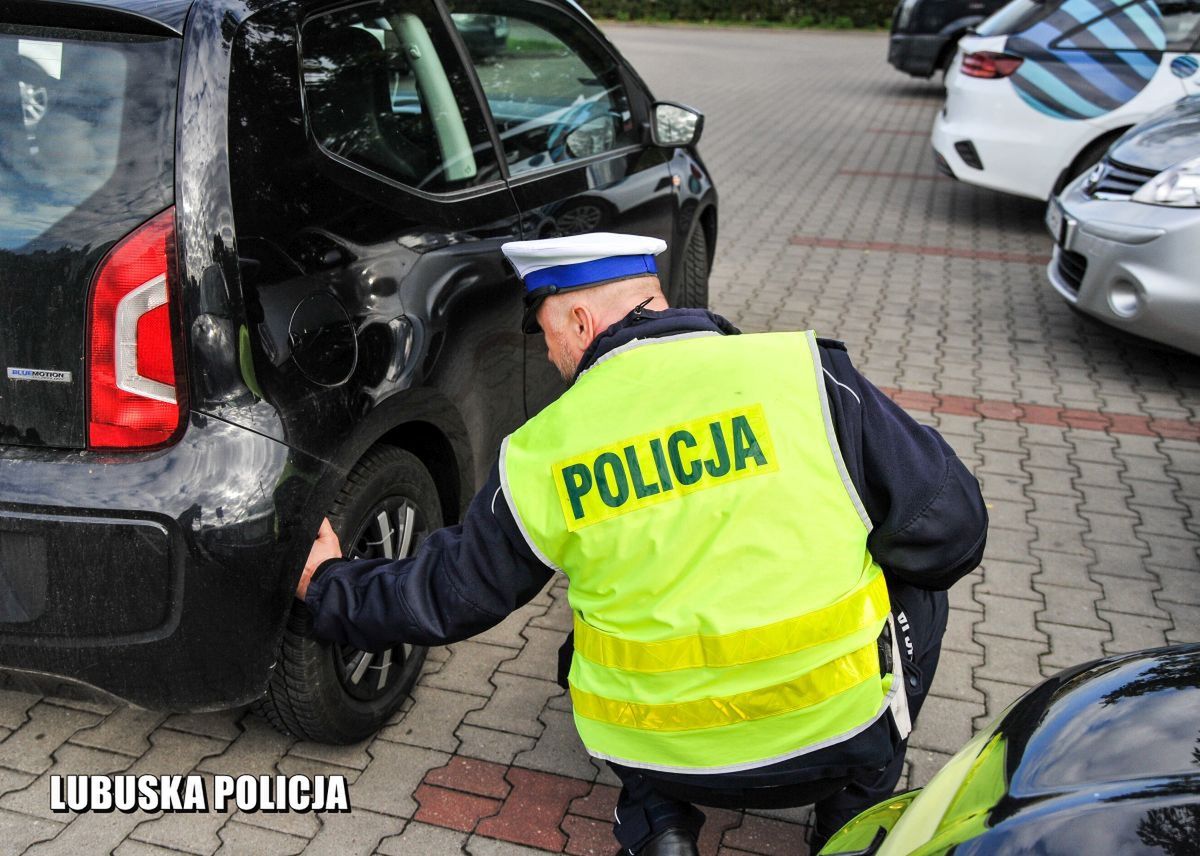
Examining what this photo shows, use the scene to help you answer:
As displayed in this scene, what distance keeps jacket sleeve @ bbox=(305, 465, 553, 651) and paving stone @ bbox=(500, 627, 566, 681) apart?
111 cm

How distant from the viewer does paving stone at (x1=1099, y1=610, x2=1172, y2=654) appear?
3.54m

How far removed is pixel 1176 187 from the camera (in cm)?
545

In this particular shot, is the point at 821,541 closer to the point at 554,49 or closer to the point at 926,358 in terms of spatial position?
the point at 554,49

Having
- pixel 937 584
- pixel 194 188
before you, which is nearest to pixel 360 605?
pixel 194 188

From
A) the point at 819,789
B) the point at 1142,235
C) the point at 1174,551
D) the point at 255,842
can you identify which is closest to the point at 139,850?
the point at 255,842

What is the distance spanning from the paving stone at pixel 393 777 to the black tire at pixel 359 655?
0.24 feet

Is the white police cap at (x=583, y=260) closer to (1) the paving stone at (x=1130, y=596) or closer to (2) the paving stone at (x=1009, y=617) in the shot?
(2) the paving stone at (x=1009, y=617)

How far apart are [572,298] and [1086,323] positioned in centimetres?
524

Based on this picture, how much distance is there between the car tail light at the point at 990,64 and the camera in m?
8.07

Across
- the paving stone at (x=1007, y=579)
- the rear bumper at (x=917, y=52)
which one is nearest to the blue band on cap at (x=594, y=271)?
the paving stone at (x=1007, y=579)

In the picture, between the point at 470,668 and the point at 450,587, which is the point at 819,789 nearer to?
the point at 450,587

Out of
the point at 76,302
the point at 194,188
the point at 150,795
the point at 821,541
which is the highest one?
the point at 194,188

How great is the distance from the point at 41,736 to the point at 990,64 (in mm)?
7326

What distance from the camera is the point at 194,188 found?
7.39 ft
